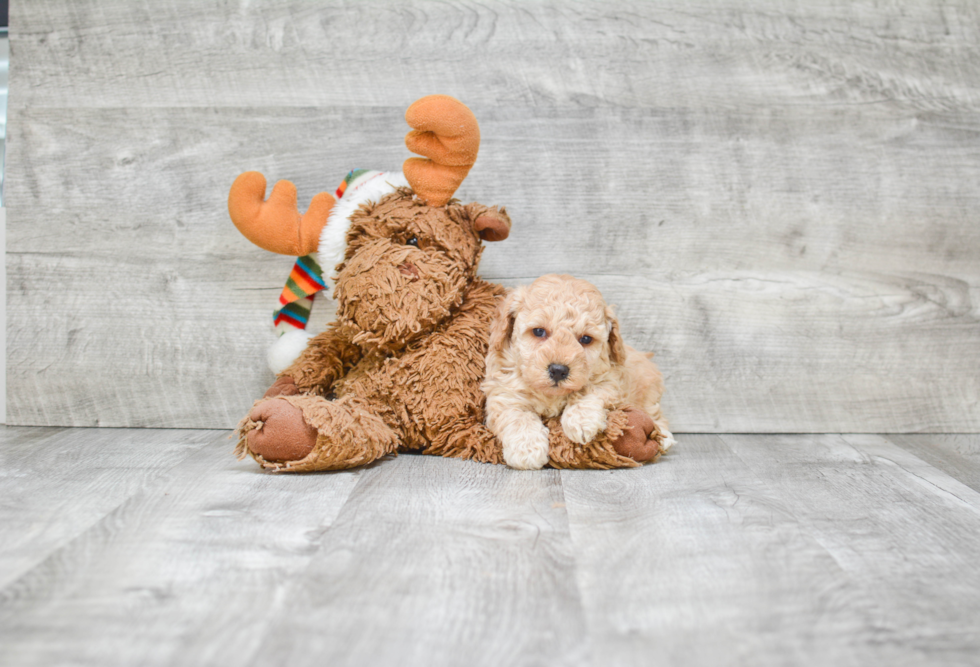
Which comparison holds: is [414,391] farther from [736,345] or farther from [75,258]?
[75,258]

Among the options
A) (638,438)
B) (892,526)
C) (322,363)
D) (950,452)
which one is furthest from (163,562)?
(950,452)

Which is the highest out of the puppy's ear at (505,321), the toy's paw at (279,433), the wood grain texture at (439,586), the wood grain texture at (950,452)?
the puppy's ear at (505,321)

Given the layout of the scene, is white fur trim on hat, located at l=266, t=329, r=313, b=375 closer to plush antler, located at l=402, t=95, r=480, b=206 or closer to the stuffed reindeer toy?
the stuffed reindeer toy

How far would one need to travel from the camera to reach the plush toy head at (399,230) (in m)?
1.08

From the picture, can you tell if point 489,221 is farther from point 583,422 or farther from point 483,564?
point 483,564

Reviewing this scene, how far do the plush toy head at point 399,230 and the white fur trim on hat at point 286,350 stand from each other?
Result: 15 centimetres

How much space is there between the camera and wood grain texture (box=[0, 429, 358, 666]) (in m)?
0.58

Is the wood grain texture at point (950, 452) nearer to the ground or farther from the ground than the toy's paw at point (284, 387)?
nearer to the ground

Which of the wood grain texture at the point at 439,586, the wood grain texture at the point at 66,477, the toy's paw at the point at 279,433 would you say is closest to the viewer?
the wood grain texture at the point at 439,586

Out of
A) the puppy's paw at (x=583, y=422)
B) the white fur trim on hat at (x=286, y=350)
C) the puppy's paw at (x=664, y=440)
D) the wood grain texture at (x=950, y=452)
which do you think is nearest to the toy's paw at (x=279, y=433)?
the white fur trim on hat at (x=286, y=350)

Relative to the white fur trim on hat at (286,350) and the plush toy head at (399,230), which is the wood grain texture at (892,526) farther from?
the white fur trim on hat at (286,350)

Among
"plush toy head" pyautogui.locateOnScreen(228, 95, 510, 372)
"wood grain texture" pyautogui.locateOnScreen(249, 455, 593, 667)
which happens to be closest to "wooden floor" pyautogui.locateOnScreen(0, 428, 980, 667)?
"wood grain texture" pyautogui.locateOnScreen(249, 455, 593, 667)

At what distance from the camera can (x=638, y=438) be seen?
1.08 m

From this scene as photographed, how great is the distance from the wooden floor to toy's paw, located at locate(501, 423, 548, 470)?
0.02 metres
